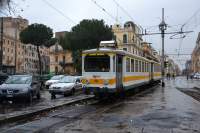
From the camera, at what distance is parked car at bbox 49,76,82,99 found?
86.6 feet

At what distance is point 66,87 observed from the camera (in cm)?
2697

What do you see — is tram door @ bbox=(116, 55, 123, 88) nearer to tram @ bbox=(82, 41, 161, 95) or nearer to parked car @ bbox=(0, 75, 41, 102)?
tram @ bbox=(82, 41, 161, 95)

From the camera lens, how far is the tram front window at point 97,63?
72.5 ft

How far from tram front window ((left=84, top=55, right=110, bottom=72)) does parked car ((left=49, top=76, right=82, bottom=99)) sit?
14.7 feet

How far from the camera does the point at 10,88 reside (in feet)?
68.8

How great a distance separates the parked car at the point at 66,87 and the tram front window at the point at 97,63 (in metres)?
4.49

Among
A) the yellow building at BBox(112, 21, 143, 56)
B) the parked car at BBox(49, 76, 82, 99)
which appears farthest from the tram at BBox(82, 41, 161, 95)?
the yellow building at BBox(112, 21, 143, 56)

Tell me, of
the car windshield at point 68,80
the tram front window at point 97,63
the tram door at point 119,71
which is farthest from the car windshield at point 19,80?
the car windshield at point 68,80

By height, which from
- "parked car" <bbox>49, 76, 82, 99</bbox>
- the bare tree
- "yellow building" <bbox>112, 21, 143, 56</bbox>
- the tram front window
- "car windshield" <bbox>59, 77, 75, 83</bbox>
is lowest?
"parked car" <bbox>49, 76, 82, 99</bbox>

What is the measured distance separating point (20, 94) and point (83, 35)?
123 feet

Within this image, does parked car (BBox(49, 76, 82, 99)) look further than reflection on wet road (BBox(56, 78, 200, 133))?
Yes

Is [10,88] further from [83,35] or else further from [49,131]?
[83,35]

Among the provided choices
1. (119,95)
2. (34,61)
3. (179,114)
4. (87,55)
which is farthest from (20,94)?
(34,61)

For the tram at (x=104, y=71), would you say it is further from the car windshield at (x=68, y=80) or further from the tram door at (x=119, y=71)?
the car windshield at (x=68, y=80)
